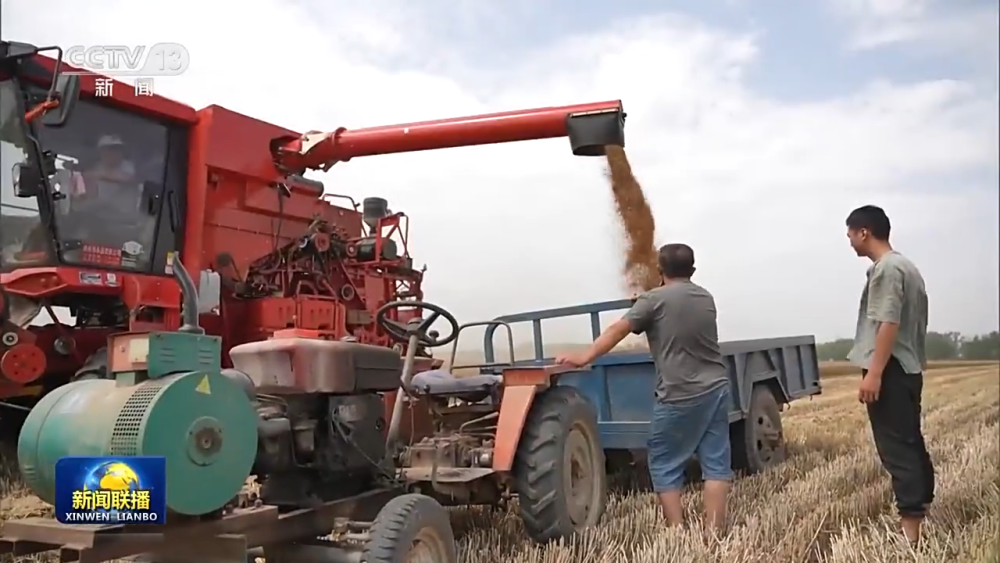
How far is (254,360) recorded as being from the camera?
9.81 ft

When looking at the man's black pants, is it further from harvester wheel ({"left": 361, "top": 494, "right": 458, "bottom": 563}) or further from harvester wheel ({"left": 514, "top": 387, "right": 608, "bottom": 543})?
harvester wheel ({"left": 361, "top": 494, "right": 458, "bottom": 563})

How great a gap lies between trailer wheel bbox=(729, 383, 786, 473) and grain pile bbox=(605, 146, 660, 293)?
3.60 feet

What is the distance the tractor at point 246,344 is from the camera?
2.45 meters

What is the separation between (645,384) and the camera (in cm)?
500

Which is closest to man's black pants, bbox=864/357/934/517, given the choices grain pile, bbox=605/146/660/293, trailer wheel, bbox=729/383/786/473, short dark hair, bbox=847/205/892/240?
short dark hair, bbox=847/205/892/240

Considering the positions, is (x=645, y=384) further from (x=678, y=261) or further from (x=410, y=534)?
(x=410, y=534)

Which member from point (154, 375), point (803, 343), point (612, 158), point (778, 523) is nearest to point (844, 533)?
point (778, 523)

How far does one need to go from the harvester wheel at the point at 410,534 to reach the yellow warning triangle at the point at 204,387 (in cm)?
68

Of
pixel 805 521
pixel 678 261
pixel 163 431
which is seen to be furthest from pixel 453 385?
pixel 163 431

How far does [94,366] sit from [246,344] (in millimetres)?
1772

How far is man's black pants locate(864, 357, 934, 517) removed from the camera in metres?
3.36

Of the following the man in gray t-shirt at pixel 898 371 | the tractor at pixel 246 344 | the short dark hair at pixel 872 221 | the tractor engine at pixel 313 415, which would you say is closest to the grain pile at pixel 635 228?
the tractor at pixel 246 344

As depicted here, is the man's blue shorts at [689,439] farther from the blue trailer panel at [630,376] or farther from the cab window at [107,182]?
the cab window at [107,182]

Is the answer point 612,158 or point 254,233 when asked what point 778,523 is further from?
point 254,233
